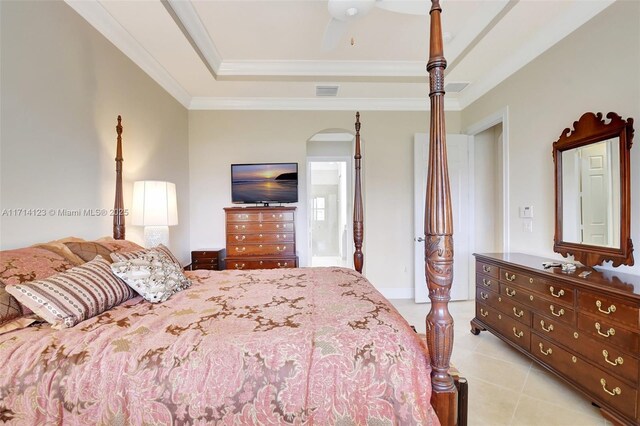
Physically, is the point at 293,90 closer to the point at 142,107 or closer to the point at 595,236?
the point at 142,107

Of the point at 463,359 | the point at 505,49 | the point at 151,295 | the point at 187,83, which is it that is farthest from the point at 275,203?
the point at 505,49

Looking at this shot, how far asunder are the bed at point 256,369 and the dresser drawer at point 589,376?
1.26 metres

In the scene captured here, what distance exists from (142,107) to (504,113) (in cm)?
388

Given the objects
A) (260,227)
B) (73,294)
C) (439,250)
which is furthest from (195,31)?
(439,250)

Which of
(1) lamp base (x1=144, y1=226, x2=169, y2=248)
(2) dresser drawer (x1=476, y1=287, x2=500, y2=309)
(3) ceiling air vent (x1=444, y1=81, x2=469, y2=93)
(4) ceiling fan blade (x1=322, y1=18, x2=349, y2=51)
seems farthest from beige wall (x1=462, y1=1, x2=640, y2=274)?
(1) lamp base (x1=144, y1=226, x2=169, y2=248)

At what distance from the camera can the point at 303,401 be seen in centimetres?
99

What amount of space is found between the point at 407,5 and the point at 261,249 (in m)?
2.91

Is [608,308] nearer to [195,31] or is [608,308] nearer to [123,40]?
[195,31]

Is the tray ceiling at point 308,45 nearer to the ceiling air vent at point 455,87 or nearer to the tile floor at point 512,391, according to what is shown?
the ceiling air vent at point 455,87

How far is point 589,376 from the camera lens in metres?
1.76

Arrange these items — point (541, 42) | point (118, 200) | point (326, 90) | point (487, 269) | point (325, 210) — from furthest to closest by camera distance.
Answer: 1. point (325, 210)
2. point (326, 90)
3. point (487, 269)
4. point (541, 42)
5. point (118, 200)

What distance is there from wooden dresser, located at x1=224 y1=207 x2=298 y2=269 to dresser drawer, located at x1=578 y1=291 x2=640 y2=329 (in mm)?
2745

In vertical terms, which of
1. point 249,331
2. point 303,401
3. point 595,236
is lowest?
point 303,401

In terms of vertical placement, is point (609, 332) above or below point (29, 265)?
below
